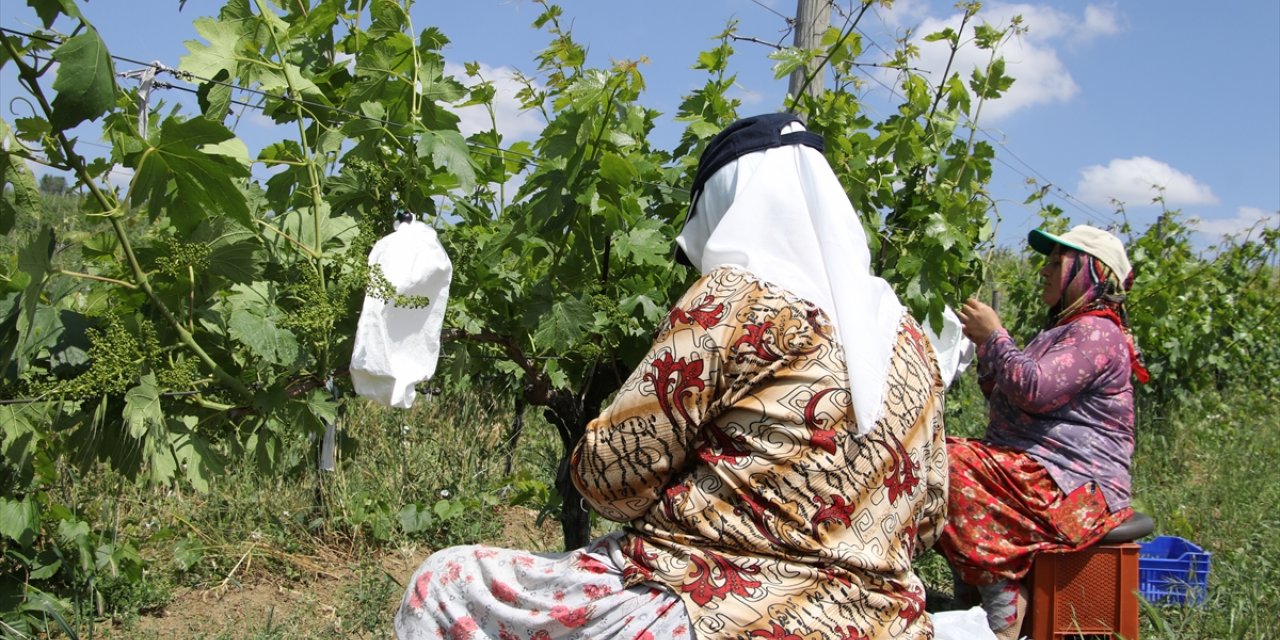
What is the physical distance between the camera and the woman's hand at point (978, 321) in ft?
11.3

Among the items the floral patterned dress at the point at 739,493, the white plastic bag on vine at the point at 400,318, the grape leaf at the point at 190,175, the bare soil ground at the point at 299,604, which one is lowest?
the bare soil ground at the point at 299,604

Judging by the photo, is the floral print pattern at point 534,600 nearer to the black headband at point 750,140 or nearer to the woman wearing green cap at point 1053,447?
the black headband at point 750,140

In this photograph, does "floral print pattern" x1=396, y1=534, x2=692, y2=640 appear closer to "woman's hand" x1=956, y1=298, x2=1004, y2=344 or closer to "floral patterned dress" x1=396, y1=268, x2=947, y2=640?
"floral patterned dress" x1=396, y1=268, x2=947, y2=640

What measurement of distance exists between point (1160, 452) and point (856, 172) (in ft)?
15.9

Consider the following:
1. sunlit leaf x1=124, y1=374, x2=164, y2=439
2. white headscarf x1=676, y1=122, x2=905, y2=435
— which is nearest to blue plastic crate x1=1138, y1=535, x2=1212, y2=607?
white headscarf x1=676, y1=122, x2=905, y2=435

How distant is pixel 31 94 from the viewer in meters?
1.74

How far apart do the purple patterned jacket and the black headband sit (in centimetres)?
163

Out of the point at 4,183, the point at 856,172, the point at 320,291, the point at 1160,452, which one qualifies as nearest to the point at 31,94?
the point at 4,183

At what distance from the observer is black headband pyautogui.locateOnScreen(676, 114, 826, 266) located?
2.00m

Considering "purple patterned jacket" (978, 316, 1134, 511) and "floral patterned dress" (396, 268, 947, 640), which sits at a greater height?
"purple patterned jacket" (978, 316, 1134, 511)

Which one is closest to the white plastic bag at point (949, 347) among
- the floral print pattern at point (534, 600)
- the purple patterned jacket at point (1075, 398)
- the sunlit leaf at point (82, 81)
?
the purple patterned jacket at point (1075, 398)

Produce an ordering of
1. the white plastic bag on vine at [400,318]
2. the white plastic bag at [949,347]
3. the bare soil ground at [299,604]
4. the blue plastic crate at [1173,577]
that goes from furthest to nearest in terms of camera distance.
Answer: the blue plastic crate at [1173,577] < the white plastic bag at [949,347] < the bare soil ground at [299,604] < the white plastic bag on vine at [400,318]

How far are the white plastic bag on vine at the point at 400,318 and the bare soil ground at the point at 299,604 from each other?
1.46 m

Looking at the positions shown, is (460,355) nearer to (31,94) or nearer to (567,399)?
(567,399)
